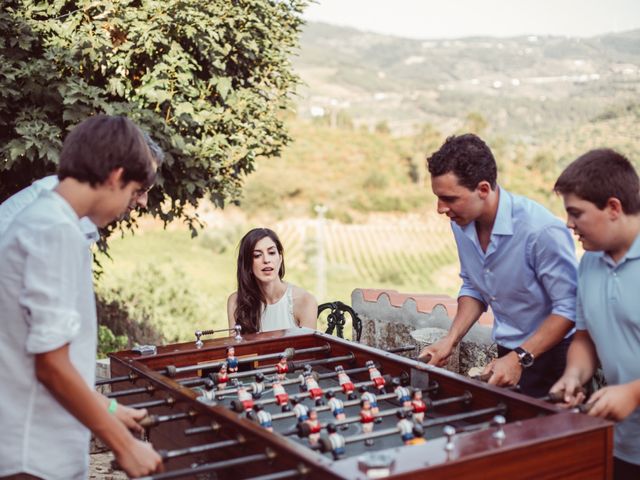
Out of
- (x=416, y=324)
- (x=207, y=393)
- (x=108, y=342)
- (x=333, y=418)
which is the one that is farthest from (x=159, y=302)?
(x=333, y=418)

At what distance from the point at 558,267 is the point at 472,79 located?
171 ft

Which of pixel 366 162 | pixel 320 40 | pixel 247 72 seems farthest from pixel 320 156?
pixel 247 72

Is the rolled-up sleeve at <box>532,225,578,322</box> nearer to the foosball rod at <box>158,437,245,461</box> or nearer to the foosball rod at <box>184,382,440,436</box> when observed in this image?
the foosball rod at <box>184,382,440,436</box>

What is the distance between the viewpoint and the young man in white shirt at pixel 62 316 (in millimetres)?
1877

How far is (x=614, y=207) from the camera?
7.50 ft

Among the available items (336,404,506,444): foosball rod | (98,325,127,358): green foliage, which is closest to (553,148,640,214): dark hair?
(336,404,506,444): foosball rod

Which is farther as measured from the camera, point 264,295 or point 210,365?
point 264,295

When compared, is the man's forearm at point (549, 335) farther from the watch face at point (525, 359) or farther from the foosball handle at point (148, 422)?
the foosball handle at point (148, 422)

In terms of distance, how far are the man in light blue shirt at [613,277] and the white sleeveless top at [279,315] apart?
2335mm

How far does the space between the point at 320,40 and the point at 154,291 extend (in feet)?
211

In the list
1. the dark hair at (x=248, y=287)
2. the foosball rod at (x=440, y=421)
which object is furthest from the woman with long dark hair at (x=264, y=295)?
the foosball rod at (x=440, y=421)

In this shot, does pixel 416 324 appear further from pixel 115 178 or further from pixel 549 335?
pixel 115 178

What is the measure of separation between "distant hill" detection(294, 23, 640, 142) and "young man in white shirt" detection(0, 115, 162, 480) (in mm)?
26805

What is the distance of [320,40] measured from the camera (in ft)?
237
